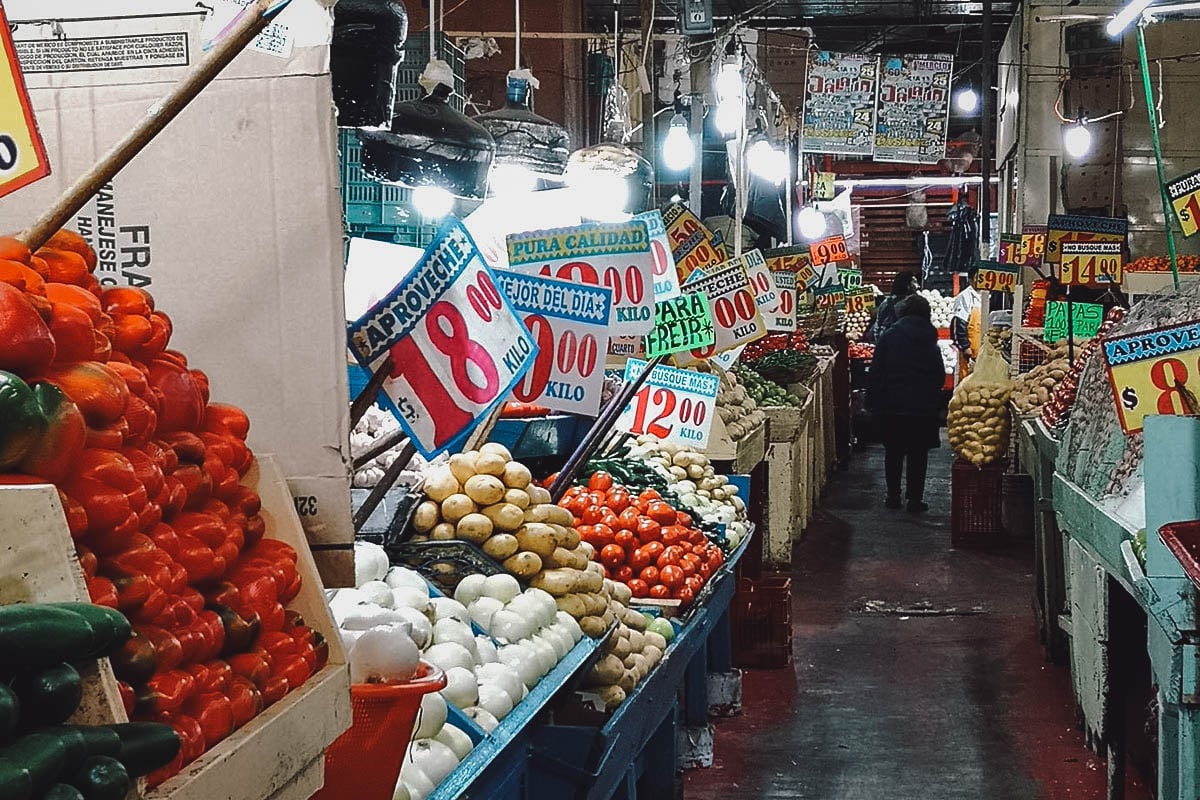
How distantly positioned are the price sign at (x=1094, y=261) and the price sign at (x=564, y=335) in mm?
6280

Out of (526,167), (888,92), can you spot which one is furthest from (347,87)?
(888,92)

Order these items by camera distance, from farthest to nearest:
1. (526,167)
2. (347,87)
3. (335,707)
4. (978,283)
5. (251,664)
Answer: (978,283), (526,167), (347,87), (335,707), (251,664)

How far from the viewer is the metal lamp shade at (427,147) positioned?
168 inches

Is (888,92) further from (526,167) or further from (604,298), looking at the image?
(604,298)

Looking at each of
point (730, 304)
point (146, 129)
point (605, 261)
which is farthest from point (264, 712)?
point (730, 304)

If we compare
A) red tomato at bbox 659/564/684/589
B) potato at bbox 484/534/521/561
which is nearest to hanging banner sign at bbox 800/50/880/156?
red tomato at bbox 659/564/684/589

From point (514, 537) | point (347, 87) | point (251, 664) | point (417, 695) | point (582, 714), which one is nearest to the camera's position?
point (251, 664)

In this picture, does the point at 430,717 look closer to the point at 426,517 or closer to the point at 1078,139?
the point at 426,517

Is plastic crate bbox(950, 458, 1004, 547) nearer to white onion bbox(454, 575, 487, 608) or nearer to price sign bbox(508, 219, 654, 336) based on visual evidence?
price sign bbox(508, 219, 654, 336)

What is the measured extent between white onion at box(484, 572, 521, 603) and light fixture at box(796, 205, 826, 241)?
1636 centimetres

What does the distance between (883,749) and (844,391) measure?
10.7m

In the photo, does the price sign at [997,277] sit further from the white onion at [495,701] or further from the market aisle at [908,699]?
the white onion at [495,701]

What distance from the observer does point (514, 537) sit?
412 centimetres

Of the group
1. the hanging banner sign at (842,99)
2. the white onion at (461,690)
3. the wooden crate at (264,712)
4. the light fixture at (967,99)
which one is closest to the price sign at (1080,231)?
the hanging banner sign at (842,99)
